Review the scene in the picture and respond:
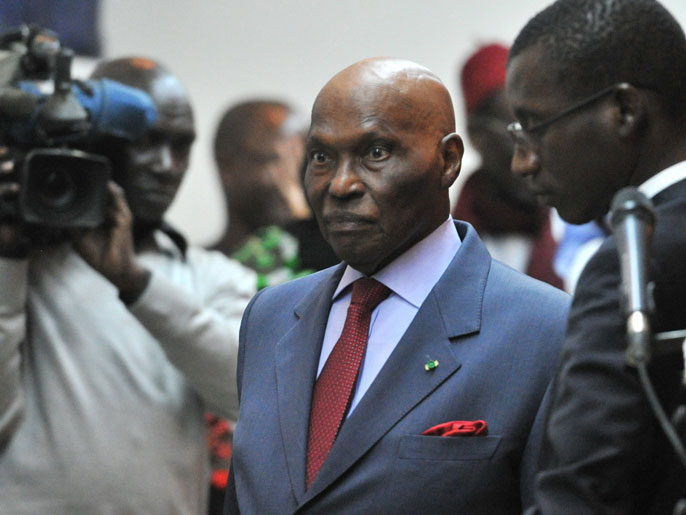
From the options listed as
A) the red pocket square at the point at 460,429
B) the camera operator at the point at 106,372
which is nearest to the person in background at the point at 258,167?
the camera operator at the point at 106,372

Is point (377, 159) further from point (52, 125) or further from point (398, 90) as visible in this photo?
point (52, 125)

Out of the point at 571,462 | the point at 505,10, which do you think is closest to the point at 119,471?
the point at 571,462

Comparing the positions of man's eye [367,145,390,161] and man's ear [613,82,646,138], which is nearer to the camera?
man's ear [613,82,646,138]

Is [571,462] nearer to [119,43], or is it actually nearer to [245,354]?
[245,354]

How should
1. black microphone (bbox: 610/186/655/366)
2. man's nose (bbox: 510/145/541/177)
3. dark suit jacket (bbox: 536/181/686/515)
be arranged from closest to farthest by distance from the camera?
black microphone (bbox: 610/186/655/366)
dark suit jacket (bbox: 536/181/686/515)
man's nose (bbox: 510/145/541/177)

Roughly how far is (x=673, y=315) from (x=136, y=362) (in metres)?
1.60

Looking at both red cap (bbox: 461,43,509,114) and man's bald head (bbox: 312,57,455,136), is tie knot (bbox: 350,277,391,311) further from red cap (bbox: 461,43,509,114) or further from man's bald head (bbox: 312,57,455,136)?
red cap (bbox: 461,43,509,114)

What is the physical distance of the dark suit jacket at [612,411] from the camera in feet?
4.03

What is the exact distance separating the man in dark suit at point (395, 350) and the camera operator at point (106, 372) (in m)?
0.80

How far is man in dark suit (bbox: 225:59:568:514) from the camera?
1540 mm

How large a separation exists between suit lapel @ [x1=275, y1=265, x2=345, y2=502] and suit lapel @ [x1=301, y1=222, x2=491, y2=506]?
0.06m

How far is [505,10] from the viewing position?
4938 mm

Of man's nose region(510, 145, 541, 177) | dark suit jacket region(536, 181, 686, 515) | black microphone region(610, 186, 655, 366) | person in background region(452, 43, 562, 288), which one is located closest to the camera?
black microphone region(610, 186, 655, 366)

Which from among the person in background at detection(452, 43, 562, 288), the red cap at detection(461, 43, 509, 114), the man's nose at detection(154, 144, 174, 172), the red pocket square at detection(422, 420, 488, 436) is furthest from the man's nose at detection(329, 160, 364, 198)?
the red cap at detection(461, 43, 509, 114)
